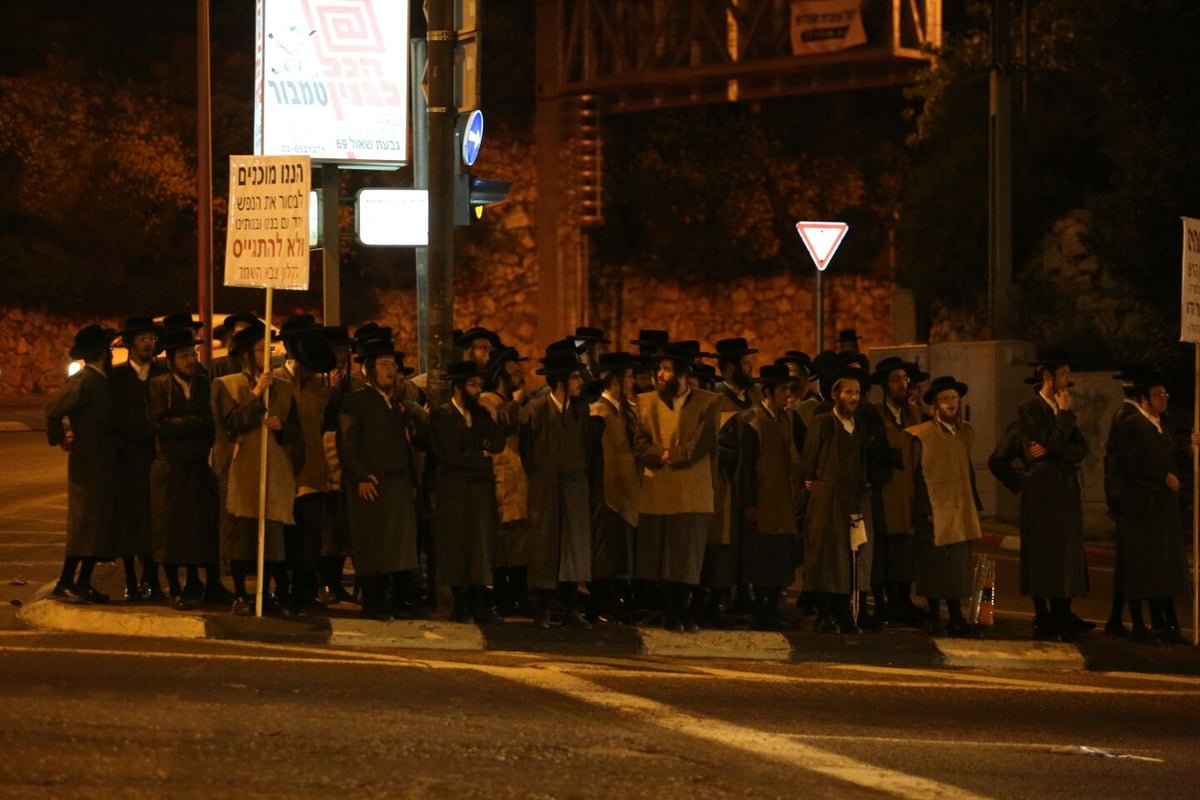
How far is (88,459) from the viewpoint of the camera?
12.9 meters

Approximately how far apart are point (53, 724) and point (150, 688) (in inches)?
41.9

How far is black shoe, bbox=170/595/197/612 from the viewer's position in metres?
12.6

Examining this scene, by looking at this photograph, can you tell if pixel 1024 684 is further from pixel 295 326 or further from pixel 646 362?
pixel 295 326

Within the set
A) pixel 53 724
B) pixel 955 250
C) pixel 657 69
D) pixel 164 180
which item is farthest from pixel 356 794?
pixel 164 180

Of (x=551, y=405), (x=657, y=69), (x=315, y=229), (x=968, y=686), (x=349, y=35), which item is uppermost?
(x=657, y=69)

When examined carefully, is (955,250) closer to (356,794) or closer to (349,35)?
(349,35)

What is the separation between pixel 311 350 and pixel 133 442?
1.55 metres

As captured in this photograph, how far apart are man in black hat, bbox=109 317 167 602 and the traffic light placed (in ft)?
8.68

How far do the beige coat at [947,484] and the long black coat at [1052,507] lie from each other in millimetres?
443

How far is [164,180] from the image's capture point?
37688 mm

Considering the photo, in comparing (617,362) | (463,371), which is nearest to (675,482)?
Answer: (617,362)

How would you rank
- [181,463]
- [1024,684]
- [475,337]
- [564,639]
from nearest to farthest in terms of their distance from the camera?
[1024,684], [564,639], [181,463], [475,337]

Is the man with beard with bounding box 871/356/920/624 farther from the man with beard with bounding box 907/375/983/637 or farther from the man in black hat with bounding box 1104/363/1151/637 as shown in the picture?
the man in black hat with bounding box 1104/363/1151/637

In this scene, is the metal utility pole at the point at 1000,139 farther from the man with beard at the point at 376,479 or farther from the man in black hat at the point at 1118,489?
the man with beard at the point at 376,479
